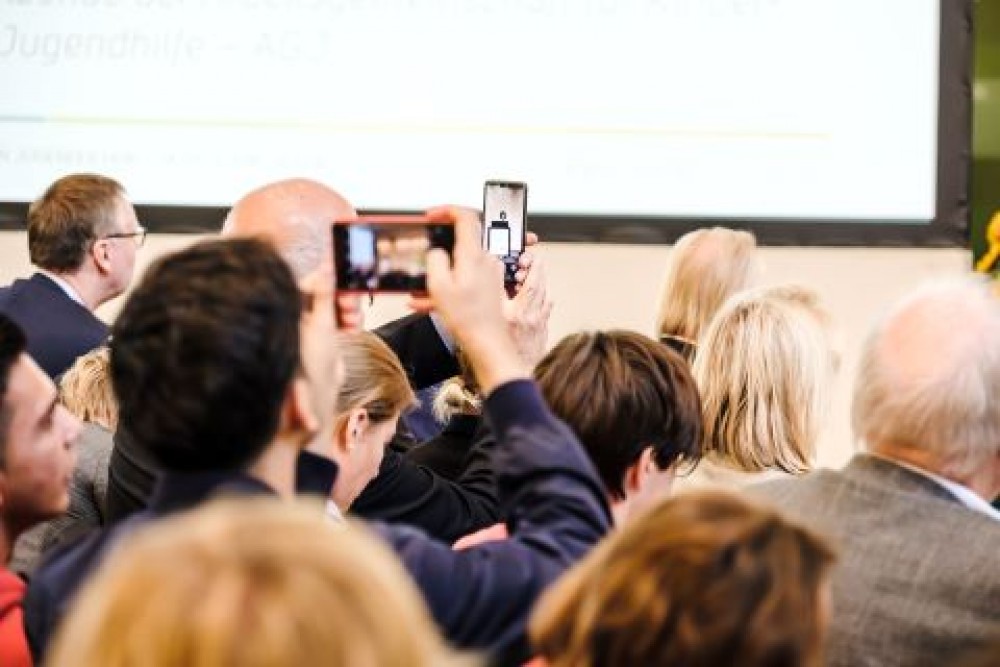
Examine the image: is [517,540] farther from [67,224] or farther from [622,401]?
[67,224]

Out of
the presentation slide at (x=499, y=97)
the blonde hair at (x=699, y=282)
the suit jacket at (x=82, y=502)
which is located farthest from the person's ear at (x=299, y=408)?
the presentation slide at (x=499, y=97)

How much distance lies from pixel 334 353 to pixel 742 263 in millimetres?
2370

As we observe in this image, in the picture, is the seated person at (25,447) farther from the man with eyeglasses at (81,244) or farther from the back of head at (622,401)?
the man with eyeglasses at (81,244)

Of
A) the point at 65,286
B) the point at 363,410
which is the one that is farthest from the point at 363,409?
the point at 65,286

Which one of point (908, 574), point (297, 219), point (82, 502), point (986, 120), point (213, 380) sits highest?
point (986, 120)

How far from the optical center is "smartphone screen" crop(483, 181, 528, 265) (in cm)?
260

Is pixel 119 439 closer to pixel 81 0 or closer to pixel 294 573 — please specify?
pixel 294 573

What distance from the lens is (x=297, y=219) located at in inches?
101

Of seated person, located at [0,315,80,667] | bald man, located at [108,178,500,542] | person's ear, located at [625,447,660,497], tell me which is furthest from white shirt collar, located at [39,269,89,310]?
person's ear, located at [625,447,660,497]

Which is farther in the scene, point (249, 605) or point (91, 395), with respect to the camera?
point (91, 395)

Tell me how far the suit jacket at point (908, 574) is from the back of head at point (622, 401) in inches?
8.6

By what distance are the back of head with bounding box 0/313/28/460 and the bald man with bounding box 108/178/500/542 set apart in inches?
9.0

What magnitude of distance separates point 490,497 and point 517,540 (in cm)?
88

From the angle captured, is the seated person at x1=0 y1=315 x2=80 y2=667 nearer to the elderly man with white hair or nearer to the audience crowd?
the audience crowd
